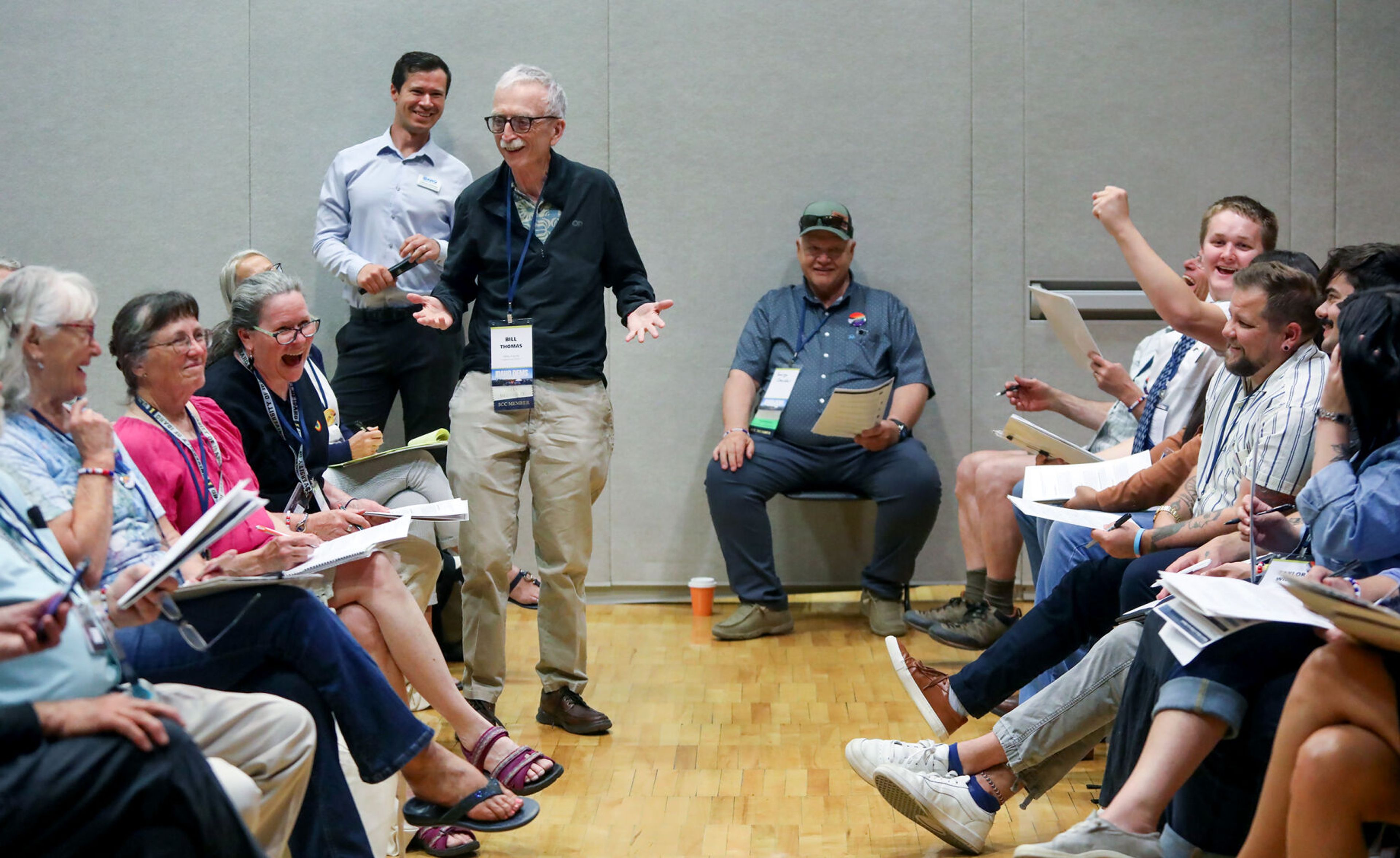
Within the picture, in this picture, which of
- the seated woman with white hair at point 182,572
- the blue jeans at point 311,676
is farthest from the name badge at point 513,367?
the blue jeans at point 311,676

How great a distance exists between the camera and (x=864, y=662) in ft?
13.5

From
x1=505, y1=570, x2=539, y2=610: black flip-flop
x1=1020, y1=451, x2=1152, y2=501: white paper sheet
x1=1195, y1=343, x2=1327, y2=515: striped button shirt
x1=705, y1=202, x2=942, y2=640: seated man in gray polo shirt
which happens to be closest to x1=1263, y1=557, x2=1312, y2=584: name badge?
x1=1195, y1=343, x2=1327, y2=515: striped button shirt

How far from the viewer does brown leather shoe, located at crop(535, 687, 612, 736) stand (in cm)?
339

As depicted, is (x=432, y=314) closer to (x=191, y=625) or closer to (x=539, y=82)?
(x=539, y=82)

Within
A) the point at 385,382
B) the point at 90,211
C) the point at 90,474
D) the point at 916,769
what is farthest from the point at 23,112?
the point at 916,769

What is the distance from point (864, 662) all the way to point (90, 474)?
8.86 feet

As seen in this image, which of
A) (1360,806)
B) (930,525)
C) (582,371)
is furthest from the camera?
(930,525)

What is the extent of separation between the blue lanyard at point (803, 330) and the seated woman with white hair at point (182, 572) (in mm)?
2841

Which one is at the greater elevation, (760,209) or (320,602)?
(760,209)

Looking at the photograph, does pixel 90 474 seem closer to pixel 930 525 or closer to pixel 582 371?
pixel 582 371

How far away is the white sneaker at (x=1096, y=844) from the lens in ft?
6.50

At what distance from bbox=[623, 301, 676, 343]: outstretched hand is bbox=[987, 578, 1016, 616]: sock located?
1.40 metres

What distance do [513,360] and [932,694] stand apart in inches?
59.1

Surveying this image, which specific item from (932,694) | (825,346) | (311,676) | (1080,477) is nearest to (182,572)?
(311,676)
